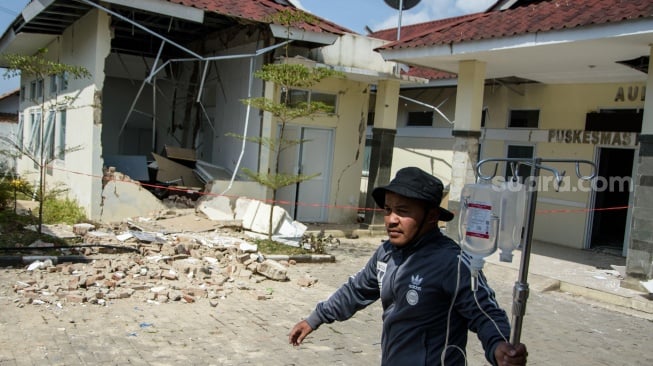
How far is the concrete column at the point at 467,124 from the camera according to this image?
971cm

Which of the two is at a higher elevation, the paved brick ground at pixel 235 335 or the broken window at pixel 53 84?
the broken window at pixel 53 84

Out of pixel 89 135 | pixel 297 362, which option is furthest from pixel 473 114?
pixel 89 135

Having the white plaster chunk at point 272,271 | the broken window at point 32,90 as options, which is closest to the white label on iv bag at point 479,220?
the white plaster chunk at point 272,271

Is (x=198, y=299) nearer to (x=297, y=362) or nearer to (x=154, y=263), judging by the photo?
(x=154, y=263)

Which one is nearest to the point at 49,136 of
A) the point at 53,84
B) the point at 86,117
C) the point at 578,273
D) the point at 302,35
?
the point at 53,84

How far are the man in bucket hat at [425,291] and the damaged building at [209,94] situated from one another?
24.9 feet

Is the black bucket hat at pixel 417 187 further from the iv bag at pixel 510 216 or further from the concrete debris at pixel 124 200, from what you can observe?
the concrete debris at pixel 124 200

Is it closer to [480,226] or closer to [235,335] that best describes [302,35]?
[235,335]

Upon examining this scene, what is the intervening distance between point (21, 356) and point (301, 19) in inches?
285

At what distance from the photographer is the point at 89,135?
10023mm

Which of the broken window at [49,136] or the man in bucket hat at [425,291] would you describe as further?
the broken window at [49,136]

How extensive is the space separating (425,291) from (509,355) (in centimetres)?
46

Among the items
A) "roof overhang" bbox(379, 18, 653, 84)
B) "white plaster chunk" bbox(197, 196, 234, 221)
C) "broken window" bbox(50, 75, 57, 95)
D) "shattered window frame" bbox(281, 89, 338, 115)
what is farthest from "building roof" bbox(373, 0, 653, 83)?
"broken window" bbox(50, 75, 57, 95)

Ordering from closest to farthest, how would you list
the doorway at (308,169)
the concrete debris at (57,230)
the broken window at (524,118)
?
the concrete debris at (57,230) → the doorway at (308,169) → the broken window at (524,118)
